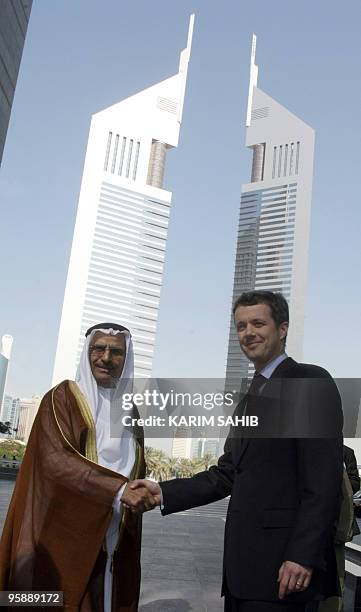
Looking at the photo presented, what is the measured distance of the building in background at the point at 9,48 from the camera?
16350 mm

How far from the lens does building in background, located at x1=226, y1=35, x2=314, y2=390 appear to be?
95106 millimetres

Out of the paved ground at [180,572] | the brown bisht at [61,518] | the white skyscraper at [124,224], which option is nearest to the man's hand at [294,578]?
the brown bisht at [61,518]

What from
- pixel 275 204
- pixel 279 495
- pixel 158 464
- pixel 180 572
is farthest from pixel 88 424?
pixel 275 204

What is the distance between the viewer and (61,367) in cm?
10312

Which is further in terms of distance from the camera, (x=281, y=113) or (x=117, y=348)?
(x=281, y=113)

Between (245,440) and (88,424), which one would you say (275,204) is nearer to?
(88,424)

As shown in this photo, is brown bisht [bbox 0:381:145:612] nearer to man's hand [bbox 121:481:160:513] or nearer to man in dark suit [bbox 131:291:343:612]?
man's hand [bbox 121:481:160:513]

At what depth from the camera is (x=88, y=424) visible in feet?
7.24

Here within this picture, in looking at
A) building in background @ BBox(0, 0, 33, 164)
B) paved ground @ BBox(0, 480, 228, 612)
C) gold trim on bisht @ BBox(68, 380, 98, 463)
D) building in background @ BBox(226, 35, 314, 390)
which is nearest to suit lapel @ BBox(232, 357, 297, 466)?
gold trim on bisht @ BBox(68, 380, 98, 463)

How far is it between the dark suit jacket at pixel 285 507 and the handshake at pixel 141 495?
354 mm

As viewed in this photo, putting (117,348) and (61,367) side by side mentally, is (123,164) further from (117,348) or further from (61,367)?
(117,348)

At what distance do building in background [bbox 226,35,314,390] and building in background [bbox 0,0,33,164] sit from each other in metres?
70.8

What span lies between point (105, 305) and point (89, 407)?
9093 centimetres

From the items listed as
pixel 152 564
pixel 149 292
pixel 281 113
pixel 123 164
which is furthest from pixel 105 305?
pixel 152 564
